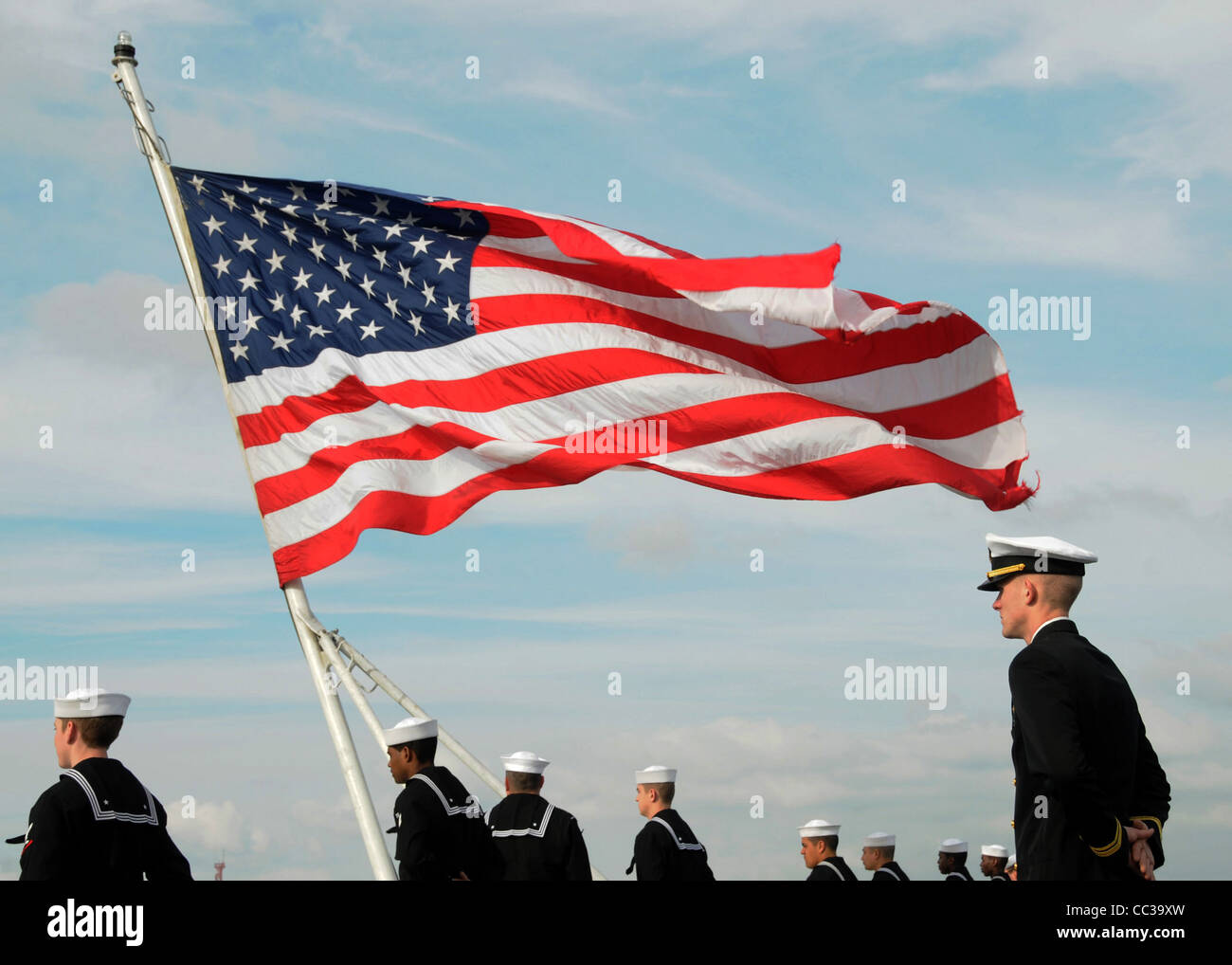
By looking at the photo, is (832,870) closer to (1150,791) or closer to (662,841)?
(662,841)

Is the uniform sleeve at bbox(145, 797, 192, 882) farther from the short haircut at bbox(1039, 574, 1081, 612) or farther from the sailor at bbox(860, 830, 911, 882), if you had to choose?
the sailor at bbox(860, 830, 911, 882)

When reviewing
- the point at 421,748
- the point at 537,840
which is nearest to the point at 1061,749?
the point at 421,748

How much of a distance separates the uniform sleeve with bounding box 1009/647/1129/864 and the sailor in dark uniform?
19.1 feet

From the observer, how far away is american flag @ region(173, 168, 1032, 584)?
446 inches

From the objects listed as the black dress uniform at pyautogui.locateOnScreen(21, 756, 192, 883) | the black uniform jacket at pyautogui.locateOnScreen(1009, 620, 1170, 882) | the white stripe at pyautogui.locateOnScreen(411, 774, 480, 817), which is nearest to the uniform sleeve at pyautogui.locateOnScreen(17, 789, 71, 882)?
the black dress uniform at pyautogui.locateOnScreen(21, 756, 192, 883)

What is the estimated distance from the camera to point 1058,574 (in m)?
6.11

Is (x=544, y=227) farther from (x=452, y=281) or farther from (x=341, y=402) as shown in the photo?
(x=341, y=402)

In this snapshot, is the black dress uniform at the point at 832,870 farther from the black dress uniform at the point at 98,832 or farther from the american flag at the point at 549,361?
the black dress uniform at the point at 98,832

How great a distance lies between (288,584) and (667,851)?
11.9 ft

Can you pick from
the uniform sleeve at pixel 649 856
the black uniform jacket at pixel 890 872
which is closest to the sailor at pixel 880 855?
the black uniform jacket at pixel 890 872

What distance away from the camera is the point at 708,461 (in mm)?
11594
